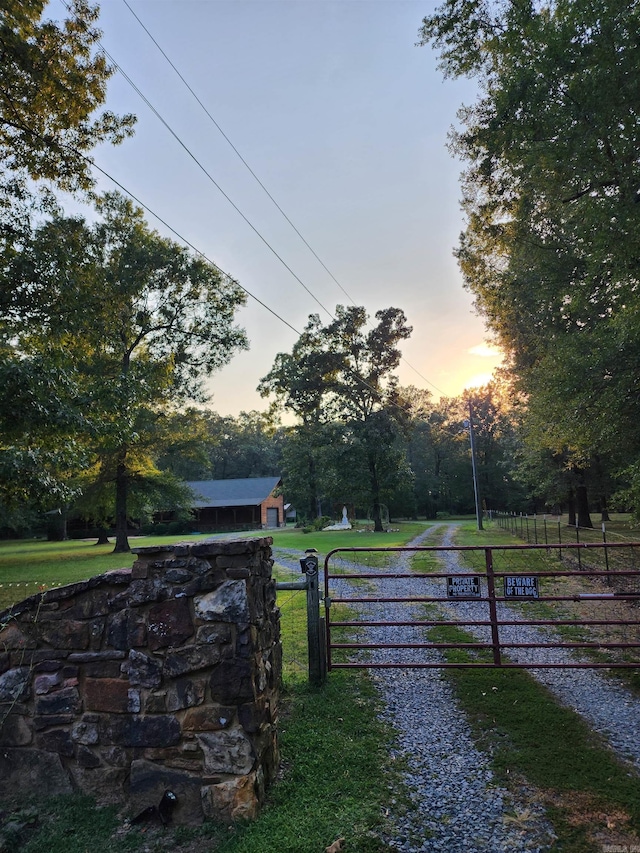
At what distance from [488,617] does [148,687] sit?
613 centimetres

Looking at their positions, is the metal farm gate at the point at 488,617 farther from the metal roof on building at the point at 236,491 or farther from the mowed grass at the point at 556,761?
the metal roof on building at the point at 236,491

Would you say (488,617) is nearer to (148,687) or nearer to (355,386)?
(148,687)

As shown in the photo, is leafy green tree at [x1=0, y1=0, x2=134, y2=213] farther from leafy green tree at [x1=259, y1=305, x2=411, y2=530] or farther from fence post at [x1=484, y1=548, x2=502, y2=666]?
leafy green tree at [x1=259, y1=305, x2=411, y2=530]

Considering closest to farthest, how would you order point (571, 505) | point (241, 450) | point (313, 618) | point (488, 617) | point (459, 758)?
1. point (459, 758)
2. point (313, 618)
3. point (488, 617)
4. point (571, 505)
5. point (241, 450)

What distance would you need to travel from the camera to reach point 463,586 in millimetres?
5117

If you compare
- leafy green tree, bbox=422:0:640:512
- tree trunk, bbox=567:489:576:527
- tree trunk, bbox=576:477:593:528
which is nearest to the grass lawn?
leafy green tree, bbox=422:0:640:512

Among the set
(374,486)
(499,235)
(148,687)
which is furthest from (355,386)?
(148,687)

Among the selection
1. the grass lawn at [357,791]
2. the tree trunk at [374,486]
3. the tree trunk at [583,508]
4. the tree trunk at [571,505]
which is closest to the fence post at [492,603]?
the grass lawn at [357,791]

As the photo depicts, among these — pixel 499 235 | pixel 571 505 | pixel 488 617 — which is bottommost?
pixel 488 617

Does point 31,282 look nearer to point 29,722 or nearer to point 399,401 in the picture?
point 29,722

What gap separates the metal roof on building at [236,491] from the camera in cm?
4006

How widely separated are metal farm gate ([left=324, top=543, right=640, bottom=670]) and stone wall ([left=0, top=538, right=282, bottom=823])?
76.2 inches

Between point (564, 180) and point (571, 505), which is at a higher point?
point (564, 180)

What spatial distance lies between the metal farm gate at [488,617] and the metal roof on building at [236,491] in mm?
28741
